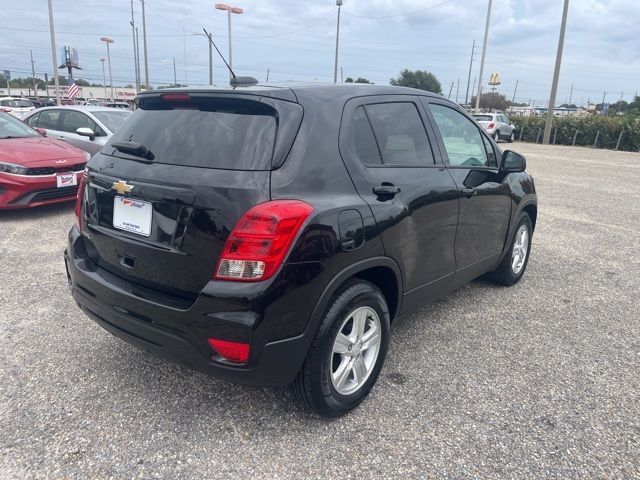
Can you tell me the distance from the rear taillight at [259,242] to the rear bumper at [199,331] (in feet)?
0.47

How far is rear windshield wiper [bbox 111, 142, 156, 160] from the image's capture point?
2.53m

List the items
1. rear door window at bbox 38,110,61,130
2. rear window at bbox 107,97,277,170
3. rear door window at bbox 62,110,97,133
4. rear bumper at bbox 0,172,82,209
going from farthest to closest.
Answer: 1. rear door window at bbox 38,110,61,130
2. rear door window at bbox 62,110,97,133
3. rear bumper at bbox 0,172,82,209
4. rear window at bbox 107,97,277,170

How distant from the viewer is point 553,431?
257 cm

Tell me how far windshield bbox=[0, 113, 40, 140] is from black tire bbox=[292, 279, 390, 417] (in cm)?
661

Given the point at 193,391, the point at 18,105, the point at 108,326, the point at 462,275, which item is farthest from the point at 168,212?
the point at 18,105

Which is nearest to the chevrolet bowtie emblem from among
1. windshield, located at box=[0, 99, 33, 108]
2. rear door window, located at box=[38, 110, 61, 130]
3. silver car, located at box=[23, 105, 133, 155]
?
silver car, located at box=[23, 105, 133, 155]

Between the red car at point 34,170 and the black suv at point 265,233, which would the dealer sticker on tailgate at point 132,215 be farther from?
the red car at point 34,170

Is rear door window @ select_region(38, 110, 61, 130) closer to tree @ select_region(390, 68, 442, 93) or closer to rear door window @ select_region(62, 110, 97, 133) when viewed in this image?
rear door window @ select_region(62, 110, 97, 133)

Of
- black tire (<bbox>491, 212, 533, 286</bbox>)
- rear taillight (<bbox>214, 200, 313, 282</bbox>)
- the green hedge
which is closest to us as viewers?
rear taillight (<bbox>214, 200, 313, 282</bbox>)

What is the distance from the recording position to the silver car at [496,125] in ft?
81.5

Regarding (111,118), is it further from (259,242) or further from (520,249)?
(259,242)

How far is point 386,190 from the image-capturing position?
268 centimetres

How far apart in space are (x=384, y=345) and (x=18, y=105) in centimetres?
3214

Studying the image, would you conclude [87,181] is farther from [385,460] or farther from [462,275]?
[462,275]
